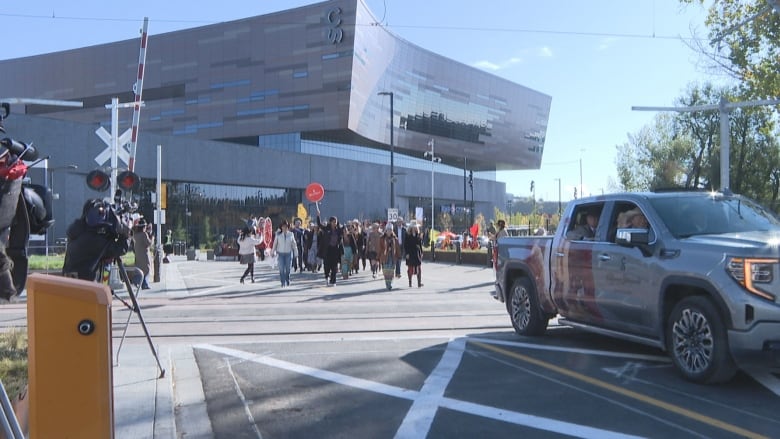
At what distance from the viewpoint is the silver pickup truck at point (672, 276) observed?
5898mm

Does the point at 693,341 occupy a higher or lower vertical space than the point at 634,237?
lower

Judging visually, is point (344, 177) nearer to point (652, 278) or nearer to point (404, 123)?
point (404, 123)

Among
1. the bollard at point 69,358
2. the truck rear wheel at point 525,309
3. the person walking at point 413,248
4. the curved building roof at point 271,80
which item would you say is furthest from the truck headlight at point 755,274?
the curved building roof at point 271,80

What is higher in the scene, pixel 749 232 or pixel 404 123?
pixel 404 123

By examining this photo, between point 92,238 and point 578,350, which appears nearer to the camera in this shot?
point 92,238

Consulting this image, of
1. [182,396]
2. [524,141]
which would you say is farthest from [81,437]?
[524,141]

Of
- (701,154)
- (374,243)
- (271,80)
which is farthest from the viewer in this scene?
(271,80)

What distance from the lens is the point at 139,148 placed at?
162 feet

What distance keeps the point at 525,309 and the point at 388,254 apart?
8.23 m

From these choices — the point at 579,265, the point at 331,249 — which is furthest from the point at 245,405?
the point at 331,249

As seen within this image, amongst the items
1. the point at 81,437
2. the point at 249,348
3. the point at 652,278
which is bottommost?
the point at 249,348

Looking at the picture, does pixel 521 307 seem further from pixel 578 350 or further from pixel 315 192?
pixel 315 192

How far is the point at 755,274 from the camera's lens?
233 inches

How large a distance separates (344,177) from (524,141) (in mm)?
37112
